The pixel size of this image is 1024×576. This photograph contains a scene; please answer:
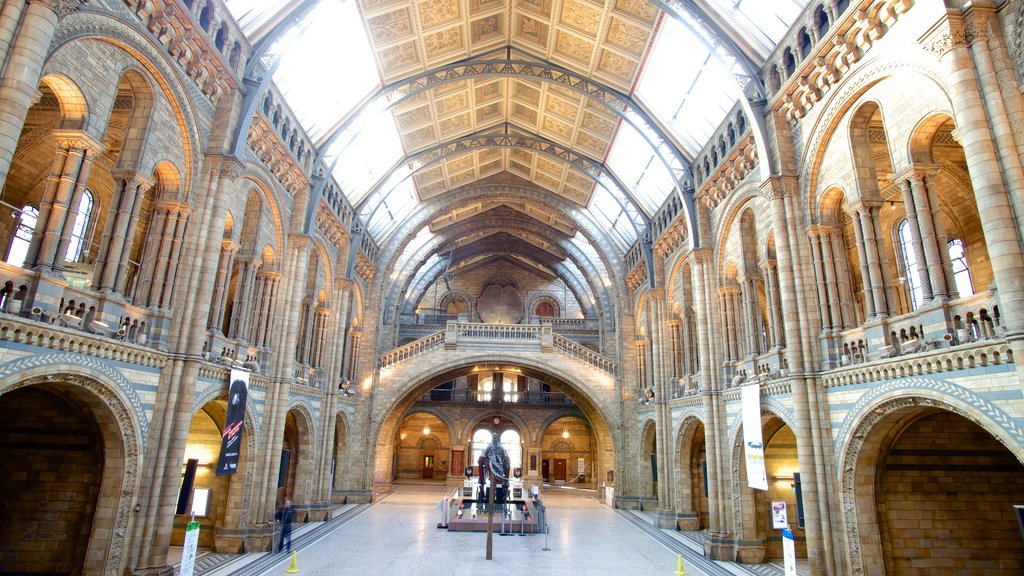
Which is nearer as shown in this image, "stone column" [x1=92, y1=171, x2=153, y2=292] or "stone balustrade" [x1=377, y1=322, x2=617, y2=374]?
"stone column" [x1=92, y1=171, x2=153, y2=292]

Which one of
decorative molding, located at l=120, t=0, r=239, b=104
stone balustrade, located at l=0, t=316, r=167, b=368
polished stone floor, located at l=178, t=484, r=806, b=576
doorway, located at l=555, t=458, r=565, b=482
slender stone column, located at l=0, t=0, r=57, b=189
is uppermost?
decorative molding, located at l=120, t=0, r=239, b=104

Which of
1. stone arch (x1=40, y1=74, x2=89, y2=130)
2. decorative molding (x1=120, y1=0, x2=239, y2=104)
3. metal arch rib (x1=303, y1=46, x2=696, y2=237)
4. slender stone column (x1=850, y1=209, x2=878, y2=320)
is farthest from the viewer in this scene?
metal arch rib (x1=303, y1=46, x2=696, y2=237)

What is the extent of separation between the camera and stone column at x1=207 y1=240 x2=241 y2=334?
14.1m

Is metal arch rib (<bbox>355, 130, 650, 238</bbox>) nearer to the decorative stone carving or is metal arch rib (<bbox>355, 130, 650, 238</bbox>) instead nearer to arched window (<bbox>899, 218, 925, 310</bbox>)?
arched window (<bbox>899, 218, 925, 310</bbox>)

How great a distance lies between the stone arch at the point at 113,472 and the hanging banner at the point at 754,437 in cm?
1406

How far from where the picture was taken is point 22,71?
25.6 ft

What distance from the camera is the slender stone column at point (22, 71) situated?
24.8 feet

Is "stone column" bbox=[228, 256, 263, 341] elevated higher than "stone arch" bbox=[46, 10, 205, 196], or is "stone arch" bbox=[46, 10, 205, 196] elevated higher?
"stone arch" bbox=[46, 10, 205, 196]

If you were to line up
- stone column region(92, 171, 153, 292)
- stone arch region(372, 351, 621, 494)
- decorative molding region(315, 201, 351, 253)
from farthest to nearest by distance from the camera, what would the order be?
1. stone arch region(372, 351, 621, 494)
2. decorative molding region(315, 201, 351, 253)
3. stone column region(92, 171, 153, 292)

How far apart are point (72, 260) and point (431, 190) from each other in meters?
16.5

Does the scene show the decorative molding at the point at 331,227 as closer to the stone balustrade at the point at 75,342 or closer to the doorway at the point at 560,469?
the stone balustrade at the point at 75,342

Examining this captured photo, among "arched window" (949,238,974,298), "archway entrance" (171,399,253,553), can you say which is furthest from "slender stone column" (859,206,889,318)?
"archway entrance" (171,399,253,553)

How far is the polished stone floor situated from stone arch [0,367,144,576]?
3.12 metres

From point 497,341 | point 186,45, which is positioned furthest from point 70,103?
point 497,341
